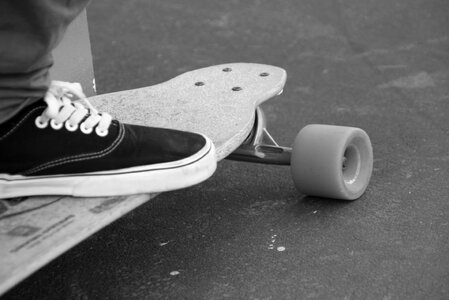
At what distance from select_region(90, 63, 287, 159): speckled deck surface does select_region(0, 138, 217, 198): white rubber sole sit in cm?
28

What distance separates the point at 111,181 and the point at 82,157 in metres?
0.09

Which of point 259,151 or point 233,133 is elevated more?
point 233,133

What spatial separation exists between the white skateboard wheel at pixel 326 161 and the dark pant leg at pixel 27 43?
865mm

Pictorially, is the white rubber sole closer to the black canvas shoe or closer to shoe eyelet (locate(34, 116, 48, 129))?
the black canvas shoe

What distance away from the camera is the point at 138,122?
7.87 feet

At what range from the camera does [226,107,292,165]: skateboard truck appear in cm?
250

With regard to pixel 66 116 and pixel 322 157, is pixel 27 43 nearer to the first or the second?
pixel 66 116

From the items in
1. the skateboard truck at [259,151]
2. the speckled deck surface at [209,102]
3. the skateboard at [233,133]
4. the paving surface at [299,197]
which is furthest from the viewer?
the skateboard truck at [259,151]

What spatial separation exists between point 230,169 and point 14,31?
1.26m

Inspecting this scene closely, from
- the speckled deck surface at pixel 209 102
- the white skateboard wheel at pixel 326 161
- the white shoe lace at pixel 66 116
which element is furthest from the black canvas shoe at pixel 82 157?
the white skateboard wheel at pixel 326 161

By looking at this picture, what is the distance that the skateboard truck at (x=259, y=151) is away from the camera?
98.5 inches

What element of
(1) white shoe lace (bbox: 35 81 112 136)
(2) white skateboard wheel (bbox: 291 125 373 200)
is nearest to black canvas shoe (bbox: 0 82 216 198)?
(1) white shoe lace (bbox: 35 81 112 136)

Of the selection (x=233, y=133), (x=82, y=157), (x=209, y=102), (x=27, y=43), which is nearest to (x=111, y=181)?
(x=82, y=157)

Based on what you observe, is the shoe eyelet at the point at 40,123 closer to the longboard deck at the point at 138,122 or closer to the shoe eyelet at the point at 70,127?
the shoe eyelet at the point at 70,127
